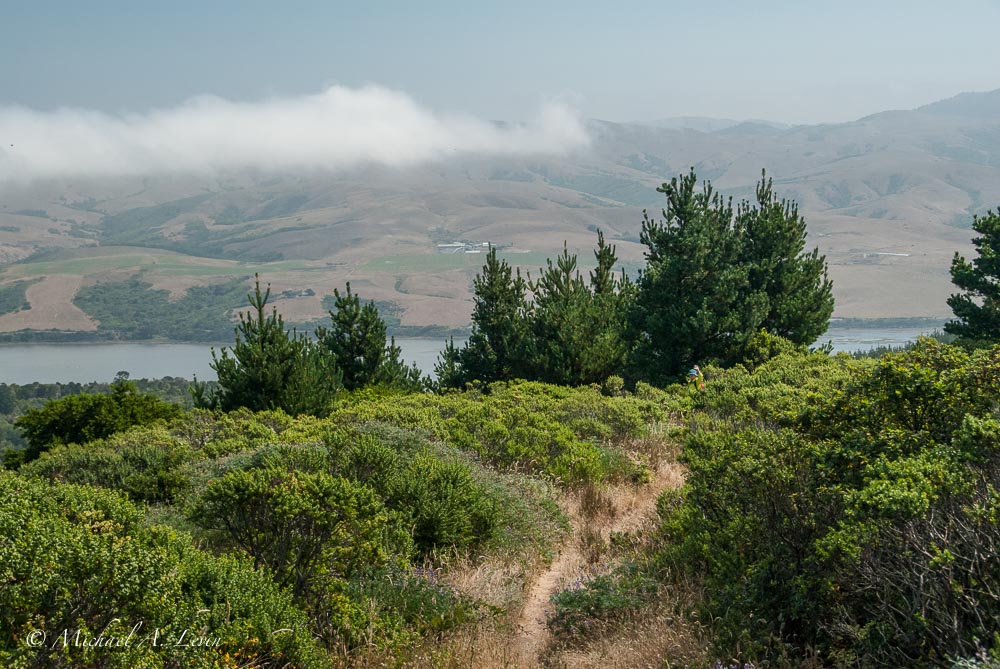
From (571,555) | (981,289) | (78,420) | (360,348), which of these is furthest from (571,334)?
(571,555)

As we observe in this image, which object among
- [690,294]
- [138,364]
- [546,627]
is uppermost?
[690,294]

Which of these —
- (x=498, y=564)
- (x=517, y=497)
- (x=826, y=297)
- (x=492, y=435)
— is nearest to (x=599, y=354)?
(x=826, y=297)

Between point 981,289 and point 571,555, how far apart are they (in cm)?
2114

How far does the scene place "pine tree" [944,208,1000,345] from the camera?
895 inches

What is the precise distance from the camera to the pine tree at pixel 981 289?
74.6 feet

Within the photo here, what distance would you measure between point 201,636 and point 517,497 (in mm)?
4617

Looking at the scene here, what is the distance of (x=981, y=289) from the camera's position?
76.8 ft

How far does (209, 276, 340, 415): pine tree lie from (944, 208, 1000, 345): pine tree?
18.1 m

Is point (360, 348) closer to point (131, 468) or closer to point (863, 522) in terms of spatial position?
point (131, 468)

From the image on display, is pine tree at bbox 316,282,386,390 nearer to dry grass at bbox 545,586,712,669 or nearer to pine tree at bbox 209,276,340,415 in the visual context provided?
pine tree at bbox 209,276,340,415

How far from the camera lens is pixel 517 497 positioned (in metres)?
8.41

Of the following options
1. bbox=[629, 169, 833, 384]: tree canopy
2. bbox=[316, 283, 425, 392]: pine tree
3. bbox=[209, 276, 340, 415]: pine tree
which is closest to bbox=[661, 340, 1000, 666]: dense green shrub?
bbox=[209, 276, 340, 415]: pine tree

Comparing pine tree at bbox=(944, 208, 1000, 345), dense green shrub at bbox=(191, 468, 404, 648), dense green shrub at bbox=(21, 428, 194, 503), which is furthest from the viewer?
pine tree at bbox=(944, 208, 1000, 345)

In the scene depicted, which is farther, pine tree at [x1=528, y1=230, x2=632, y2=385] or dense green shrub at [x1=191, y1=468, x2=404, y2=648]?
pine tree at [x1=528, y1=230, x2=632, y2=385]
